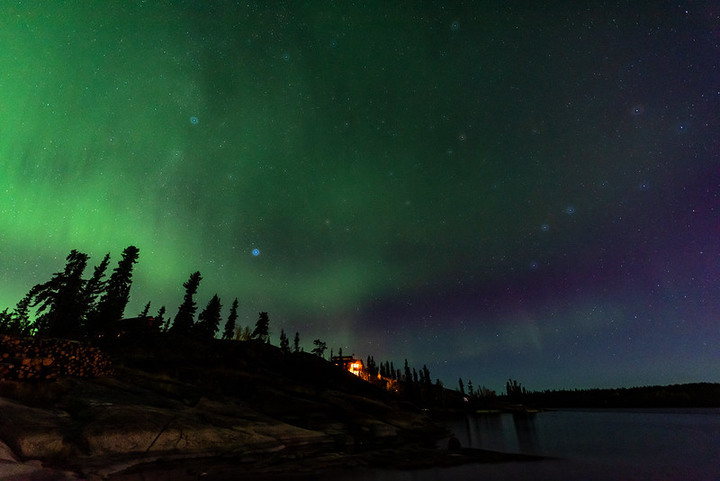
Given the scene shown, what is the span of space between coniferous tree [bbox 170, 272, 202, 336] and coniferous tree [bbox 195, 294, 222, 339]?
3.07 meters

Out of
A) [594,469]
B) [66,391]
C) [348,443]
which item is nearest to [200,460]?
[66,391]

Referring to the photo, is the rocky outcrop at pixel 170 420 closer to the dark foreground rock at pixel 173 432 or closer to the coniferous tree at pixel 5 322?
the dark foreground rock at pixel 173 432

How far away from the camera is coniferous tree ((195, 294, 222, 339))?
262 feet

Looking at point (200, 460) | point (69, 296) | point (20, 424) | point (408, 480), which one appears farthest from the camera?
point (69, 296)

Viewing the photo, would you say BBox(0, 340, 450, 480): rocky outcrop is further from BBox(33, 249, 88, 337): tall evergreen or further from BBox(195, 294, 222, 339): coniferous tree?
BBox(195, 294, 222, 339): coniferous tree

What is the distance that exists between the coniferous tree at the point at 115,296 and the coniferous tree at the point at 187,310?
11.3 m

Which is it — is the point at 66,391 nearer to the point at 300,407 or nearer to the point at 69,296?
the point at 300,407

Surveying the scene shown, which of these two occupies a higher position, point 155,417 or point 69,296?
point 69,296

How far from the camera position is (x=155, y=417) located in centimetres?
2114

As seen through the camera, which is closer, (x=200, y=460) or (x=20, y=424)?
(x=20, y=424)

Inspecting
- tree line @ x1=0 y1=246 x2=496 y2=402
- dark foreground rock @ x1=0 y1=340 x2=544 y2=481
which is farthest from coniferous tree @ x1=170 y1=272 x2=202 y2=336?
dark foreground rock @ x1=0 y1=340 x2=544 y2=481

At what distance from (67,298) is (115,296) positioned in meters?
6.66

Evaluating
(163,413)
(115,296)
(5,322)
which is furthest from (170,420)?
(5,322)

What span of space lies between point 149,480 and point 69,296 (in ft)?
192
